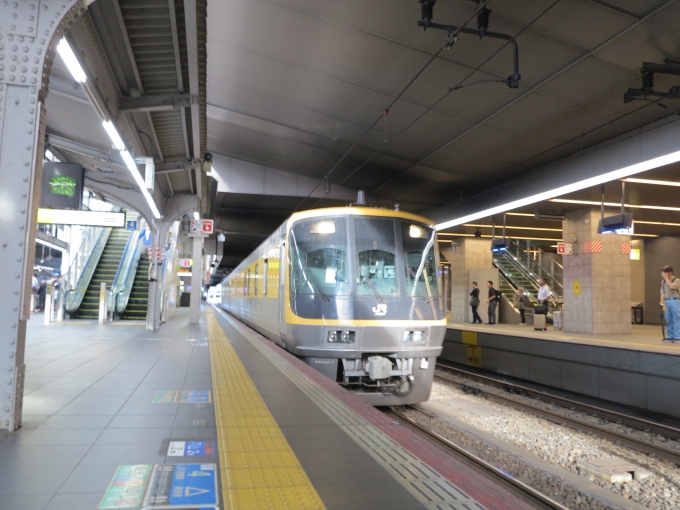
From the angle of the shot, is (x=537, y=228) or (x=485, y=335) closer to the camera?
(x=485, y=335)

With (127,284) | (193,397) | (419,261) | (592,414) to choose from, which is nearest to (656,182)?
(592,414)

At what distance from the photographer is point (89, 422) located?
Result: 489cm

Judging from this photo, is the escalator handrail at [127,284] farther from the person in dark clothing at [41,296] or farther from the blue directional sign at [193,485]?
the blue directional sign at [193,485]

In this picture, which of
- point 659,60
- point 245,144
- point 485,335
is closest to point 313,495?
point 659,60

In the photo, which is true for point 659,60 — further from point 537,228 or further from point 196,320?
point 196,320

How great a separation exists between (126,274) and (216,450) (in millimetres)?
18009

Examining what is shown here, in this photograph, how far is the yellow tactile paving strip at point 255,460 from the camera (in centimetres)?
319

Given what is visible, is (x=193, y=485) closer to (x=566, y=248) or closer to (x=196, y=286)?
(x=566, y=248)

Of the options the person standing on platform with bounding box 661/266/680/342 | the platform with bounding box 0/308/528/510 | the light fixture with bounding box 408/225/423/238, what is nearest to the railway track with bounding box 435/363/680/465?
the person standing on platform with bounding box 661/266/680/342

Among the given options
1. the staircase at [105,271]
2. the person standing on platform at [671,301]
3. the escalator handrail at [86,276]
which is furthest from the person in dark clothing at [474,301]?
the escalator handrail at [86,276]

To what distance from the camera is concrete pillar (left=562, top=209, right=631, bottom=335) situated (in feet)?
A: 48.9

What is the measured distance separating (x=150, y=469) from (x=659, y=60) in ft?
27.7

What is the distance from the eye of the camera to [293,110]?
13.0 meters

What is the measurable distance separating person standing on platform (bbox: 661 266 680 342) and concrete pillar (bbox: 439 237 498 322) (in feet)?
31.8
